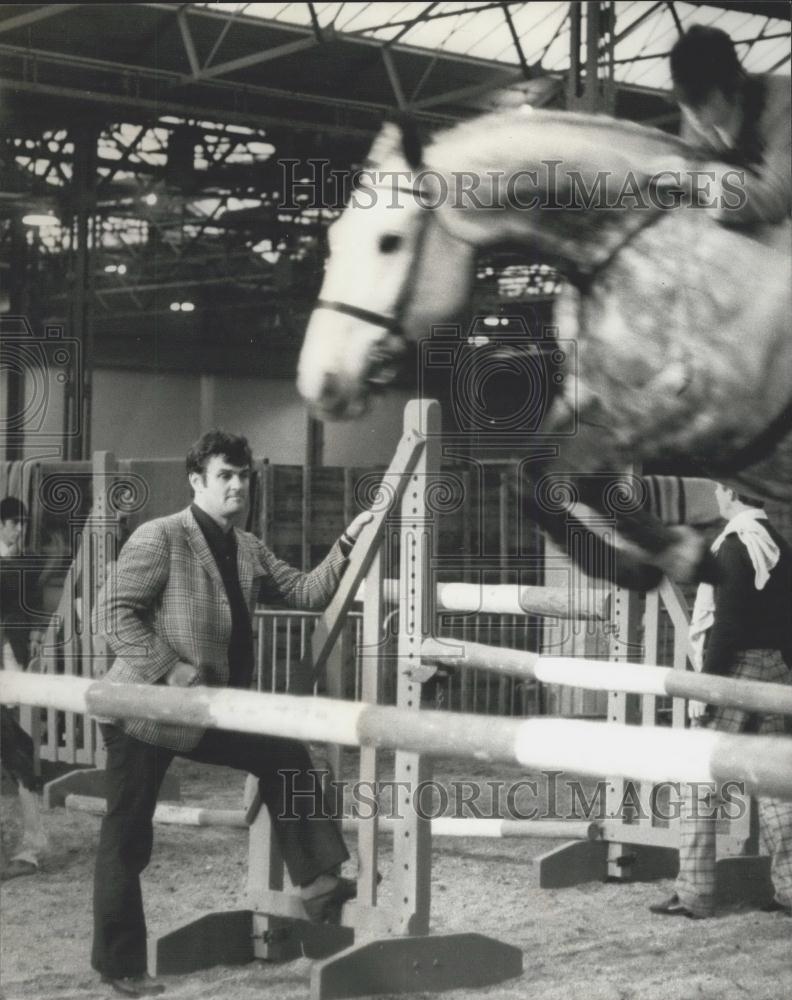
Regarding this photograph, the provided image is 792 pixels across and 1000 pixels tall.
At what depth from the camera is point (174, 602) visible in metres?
2.68

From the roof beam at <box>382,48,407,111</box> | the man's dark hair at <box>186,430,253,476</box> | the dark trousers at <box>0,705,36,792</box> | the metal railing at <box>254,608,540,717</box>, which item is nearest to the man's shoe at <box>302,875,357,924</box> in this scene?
the man's dark hair at <box>186,430,253,476</box>

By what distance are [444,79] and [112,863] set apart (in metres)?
1.85

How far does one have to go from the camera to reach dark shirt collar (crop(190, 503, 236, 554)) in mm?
2730

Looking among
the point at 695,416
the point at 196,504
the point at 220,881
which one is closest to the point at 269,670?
the point at 220,881

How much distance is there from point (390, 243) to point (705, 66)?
2.17 ft

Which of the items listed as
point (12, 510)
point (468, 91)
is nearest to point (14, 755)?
point (12, 510)

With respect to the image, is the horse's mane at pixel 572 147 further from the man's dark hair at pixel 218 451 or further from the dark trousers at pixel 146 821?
the dark trousers at pixel 146 821

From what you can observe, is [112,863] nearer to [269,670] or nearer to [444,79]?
[444,79]

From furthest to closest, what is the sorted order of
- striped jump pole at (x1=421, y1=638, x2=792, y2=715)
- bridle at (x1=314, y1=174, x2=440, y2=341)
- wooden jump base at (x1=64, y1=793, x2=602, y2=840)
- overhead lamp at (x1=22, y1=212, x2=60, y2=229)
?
overhead lamp at (x1=22, y1=212, x2=60, y2=229) < wooden jump base at (x1=64, y1=793, x2=602, y2=840) < bridle at (x1=314, y1=174, x2=440, y2=341) < striped jump pole at (x1=421, y1=638, x2=792, y2=715)

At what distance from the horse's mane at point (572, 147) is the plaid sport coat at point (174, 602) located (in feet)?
2.64

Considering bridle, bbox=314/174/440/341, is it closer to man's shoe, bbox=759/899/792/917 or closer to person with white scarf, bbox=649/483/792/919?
person with white scarf, bbox=649/483/792/919

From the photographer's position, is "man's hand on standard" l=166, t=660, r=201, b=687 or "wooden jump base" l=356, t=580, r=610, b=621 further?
"wooden jump base" l=356, t=580, r=610, b=621

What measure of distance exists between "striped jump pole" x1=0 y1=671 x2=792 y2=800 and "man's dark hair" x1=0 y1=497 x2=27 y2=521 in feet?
5.88

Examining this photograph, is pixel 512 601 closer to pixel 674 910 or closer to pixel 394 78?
pixel 674 910
